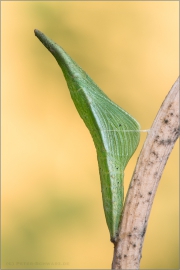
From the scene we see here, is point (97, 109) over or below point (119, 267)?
over

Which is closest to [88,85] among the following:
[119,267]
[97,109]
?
[97,109]

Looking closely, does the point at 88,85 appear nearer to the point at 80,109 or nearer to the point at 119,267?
the point at 80,109

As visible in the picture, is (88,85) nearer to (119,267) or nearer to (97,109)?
(97,109)
